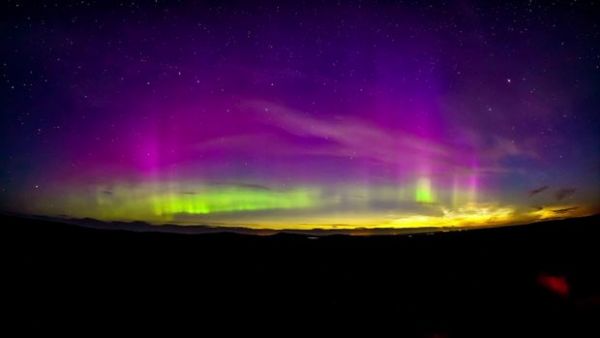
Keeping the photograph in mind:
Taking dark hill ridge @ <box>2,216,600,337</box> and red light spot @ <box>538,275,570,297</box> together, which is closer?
dark hill ridge @ <box>2,216,600,337</box>

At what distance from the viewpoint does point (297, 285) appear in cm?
1375

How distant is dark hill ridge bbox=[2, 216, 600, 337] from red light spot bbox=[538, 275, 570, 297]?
0.03m

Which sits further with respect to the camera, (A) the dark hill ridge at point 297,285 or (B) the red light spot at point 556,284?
(B) the red light spot at point 556,284

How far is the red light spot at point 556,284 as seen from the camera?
39.9 feet

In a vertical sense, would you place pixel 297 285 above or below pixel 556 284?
below

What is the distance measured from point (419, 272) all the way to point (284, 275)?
223 inches

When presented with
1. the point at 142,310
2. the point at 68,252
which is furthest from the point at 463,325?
the point at 68,252

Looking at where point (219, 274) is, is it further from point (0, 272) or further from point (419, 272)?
point (419, 272)

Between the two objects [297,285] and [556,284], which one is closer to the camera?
[556,284]

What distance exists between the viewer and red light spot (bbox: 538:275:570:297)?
12.2 m

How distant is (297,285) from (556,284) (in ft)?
29.5

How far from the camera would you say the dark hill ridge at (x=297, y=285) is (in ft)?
36.1

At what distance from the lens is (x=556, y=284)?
40.7 feet

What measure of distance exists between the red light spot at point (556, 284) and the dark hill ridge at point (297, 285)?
0.03 m
